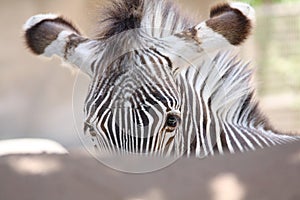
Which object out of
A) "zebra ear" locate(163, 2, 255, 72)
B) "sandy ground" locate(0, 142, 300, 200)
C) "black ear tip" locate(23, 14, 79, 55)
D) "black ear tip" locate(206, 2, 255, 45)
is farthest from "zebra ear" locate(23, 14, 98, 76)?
"sandy ground" locate(0, 142, 300, 200)

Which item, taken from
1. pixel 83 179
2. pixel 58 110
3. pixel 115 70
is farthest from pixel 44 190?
pixel 58 110

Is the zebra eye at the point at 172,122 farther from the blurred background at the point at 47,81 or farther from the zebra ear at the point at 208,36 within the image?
the blurred background at the point at 47,81

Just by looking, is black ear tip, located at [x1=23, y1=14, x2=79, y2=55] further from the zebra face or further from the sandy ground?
the sandy ground

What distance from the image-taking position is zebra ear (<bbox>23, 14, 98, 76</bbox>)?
5.66 feet

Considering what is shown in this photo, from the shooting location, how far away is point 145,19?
168 cm

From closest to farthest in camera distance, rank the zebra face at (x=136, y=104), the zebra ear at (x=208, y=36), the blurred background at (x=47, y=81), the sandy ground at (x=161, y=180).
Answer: the sandy ground at (x=161, y=180)
the zebra face at (x=136, y=104)
the zebra ear at (x=208, y=36)
the blurred background at (x=47, y=81)

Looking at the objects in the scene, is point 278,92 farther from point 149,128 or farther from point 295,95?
point 149,128

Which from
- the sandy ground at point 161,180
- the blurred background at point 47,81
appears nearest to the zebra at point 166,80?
the blurred background at point 47,81

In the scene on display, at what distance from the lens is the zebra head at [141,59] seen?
61.9 inches

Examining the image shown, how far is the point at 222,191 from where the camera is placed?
2.92ft

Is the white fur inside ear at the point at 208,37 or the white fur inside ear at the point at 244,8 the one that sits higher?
the white fur inside ear at the point at 244,8

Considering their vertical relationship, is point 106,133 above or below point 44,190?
below

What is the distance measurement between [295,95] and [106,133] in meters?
2.09

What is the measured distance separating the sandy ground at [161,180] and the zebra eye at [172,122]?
73 cm
